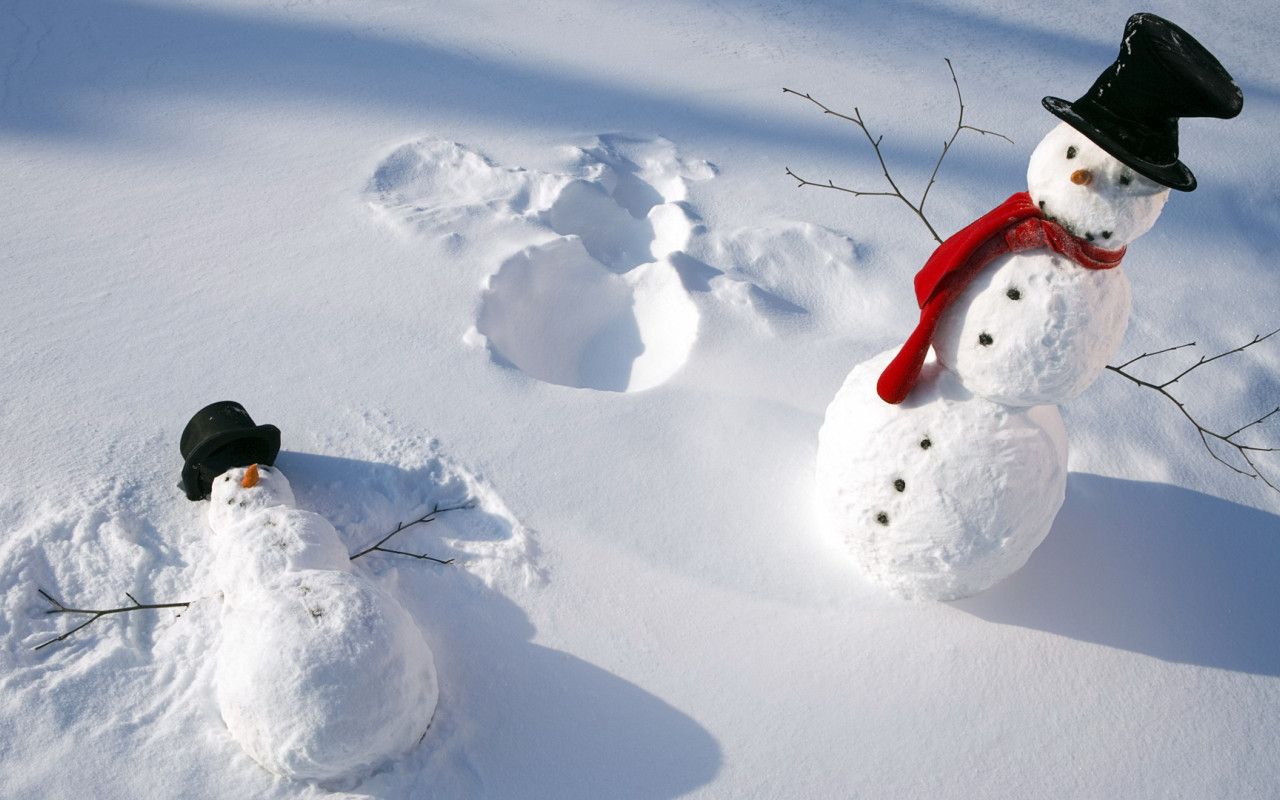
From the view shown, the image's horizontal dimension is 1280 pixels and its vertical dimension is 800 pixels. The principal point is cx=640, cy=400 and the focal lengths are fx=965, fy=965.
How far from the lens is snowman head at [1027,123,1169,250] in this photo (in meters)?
1.72

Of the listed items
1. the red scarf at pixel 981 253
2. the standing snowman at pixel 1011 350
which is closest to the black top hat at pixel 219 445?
the standing snowman at pixel 1011 350

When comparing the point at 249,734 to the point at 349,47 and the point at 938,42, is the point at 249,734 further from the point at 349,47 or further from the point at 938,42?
the point at 938,42

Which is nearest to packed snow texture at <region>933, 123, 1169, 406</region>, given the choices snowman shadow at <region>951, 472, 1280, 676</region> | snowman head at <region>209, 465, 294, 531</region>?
snowman shadow at <region>951, 472, 1280, 676</region>

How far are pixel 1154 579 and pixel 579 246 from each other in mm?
1858

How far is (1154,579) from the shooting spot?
2.31 meters

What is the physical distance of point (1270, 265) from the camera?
3303mm

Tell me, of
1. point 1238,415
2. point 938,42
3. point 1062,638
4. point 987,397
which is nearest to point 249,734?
point 987,397

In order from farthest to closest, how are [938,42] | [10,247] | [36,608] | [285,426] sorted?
1. [938,42]
2. [10,247]
3. [285,426]
4. [36,608]

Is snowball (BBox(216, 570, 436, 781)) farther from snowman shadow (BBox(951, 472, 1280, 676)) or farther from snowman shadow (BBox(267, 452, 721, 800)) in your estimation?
snowman shadow (BBox(951, 472, 1280, 676))

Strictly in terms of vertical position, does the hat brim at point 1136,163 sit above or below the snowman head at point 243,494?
above

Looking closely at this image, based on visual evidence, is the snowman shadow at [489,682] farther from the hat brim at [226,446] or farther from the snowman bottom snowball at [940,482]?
the snowman bottom snowball at [940,482]

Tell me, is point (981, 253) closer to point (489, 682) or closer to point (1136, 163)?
point (1136, 163)

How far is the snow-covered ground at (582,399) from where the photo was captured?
1982mm

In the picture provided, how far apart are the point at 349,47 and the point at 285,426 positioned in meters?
2.20
